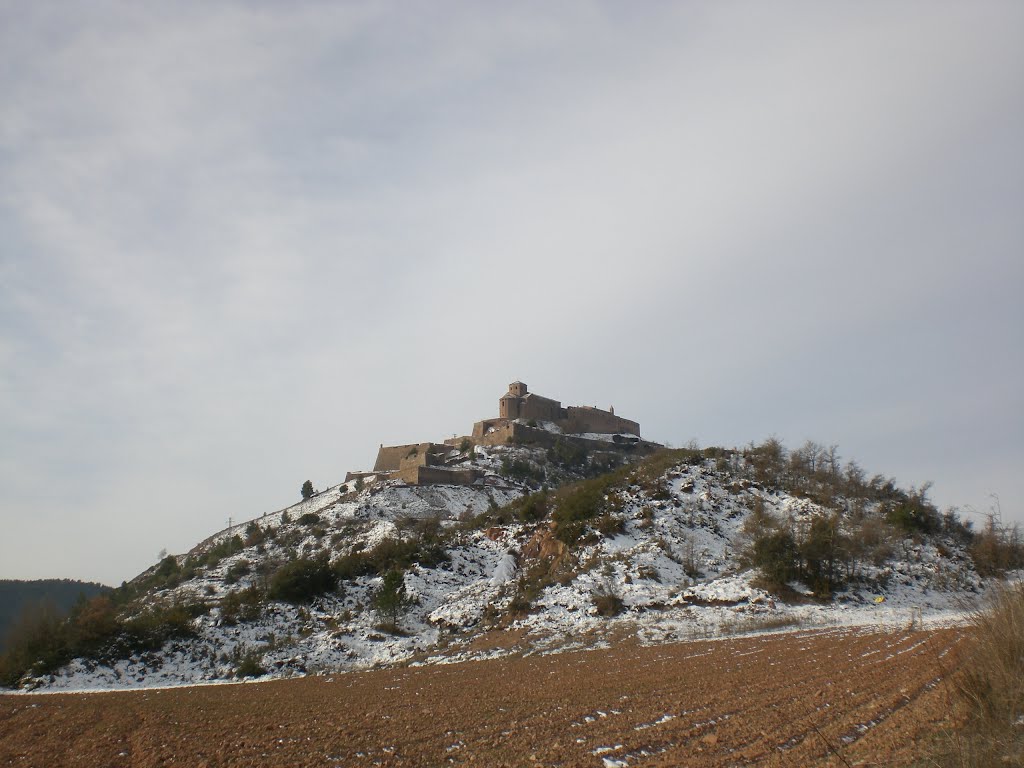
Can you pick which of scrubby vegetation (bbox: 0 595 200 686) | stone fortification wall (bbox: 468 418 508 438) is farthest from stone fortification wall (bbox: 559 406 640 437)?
scrubby vegetation (bbox: 0 595 200 686)

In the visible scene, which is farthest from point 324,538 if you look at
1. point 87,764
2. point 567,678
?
point 87,764

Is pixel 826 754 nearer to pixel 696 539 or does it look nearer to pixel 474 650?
pixel 474 650

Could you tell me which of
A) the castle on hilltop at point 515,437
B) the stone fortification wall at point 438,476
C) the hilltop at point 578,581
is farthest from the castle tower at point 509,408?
the hilltop at point 578,581

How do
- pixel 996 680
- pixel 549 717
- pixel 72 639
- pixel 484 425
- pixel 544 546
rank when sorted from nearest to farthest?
pixel 996 680 → pixel 549 717 → pixel 72 639 → pixel 544 546 → pixel 484 425

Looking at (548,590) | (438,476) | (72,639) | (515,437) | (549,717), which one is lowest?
(549,717)

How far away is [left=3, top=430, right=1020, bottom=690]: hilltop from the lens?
89.9 ft

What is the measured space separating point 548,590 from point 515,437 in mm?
50982

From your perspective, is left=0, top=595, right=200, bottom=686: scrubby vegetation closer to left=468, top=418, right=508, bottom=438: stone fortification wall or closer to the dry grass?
the dry grass

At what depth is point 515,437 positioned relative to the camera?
84.2 meters

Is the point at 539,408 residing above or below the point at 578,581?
above

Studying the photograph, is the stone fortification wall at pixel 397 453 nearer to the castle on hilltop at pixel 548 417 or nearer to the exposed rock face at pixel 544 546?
the castle on hilltop at pixel 548 417

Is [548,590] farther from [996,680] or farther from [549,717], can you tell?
[996,680]

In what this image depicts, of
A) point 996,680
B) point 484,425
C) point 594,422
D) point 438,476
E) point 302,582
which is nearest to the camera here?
point 996,680

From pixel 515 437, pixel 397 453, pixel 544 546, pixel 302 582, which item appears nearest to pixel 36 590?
pixel 397 453
